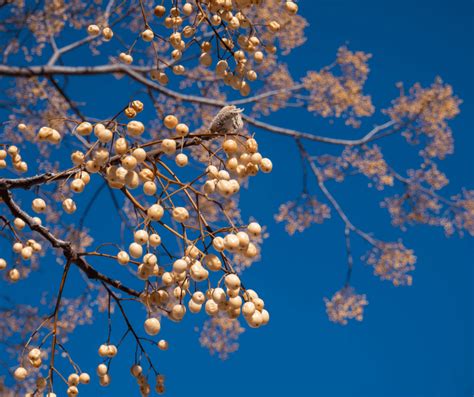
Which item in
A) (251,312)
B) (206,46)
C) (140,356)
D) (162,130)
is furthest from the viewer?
(162,130)

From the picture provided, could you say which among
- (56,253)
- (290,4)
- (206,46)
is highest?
(56,253)

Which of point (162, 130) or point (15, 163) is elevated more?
point (162, 130)

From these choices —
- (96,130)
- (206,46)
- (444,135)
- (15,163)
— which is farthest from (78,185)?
(444,135)

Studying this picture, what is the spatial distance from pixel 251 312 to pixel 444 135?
19.5ft

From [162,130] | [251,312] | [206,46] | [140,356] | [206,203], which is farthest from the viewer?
[162,130]

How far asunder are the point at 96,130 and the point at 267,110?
18.0ft

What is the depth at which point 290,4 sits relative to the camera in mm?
1893

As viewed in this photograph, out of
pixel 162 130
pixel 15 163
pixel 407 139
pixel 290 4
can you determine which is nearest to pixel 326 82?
pixel 407 139

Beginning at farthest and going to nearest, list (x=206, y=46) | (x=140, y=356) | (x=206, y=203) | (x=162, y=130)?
(x=162, y=130)
(x=206, y=203)
(x=206, y=46)
(x=140, y=356)

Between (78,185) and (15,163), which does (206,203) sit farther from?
(78,185)

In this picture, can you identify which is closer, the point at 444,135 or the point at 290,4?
the point at 290,4

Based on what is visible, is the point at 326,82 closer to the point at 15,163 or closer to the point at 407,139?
the point at 407,139

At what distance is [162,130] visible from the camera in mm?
6270

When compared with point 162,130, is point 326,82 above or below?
above
